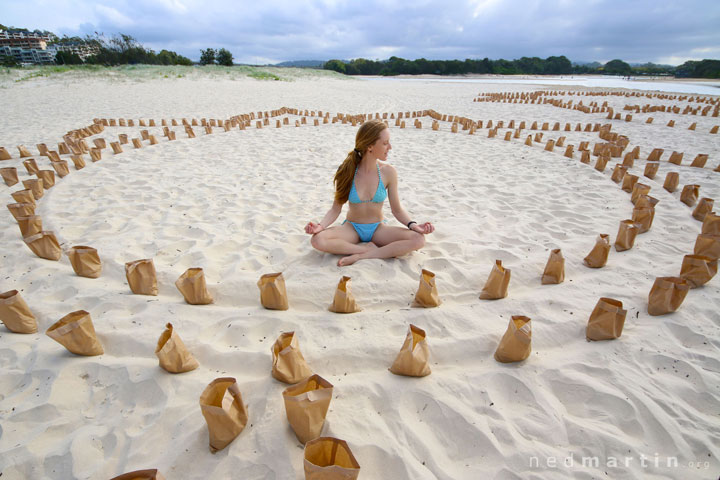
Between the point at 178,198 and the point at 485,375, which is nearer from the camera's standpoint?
the point at 485,375

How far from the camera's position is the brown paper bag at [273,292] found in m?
2.35

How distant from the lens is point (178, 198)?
4.36m

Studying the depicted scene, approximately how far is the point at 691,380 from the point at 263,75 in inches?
1323

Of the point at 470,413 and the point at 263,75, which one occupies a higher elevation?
the point at 263,75

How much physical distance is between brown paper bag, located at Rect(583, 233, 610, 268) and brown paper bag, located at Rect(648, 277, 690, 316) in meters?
0.65

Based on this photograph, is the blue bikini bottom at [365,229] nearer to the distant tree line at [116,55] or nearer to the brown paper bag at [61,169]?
the brown paper bag at [61,169]

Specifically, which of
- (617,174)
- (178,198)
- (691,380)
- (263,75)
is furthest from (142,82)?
(691,380)

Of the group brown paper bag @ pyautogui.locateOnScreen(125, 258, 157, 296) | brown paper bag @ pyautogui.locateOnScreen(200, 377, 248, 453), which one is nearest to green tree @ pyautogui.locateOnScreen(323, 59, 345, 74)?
brown paper bag @ pyautogui.locateOnScreen(125, 258, 157, 296)

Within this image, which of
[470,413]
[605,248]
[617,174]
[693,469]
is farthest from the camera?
[617,174]

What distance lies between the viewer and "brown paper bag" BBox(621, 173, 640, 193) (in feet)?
15.3

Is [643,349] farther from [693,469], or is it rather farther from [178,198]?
[178,198]

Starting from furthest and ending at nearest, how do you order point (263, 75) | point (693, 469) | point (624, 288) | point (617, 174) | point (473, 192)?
point (263, 75), point (617, 174), point (473, 192), point (624, 288), point (693, 469)

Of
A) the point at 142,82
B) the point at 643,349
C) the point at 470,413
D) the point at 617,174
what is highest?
the point at 142,82

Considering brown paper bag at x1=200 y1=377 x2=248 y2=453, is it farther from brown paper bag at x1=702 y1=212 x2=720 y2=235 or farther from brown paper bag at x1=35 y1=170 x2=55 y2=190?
brown paper bag at x1=35 y1=170 x2=55 y2=190
